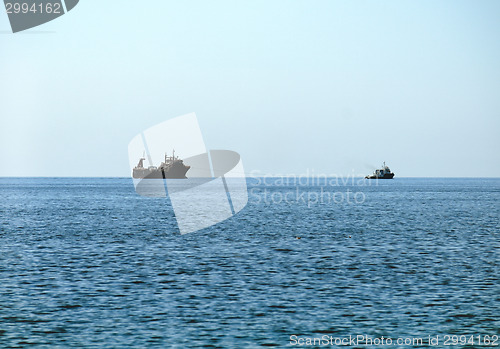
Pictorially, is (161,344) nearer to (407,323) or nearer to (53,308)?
(53,308)

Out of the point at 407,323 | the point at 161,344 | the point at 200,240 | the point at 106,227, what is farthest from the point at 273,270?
the point at 106,227

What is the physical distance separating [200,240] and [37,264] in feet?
56.1

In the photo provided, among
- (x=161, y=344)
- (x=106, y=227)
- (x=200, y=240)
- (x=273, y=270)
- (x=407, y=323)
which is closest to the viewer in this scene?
(x=161, y=344)

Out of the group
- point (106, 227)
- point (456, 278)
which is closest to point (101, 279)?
point (456, 278)

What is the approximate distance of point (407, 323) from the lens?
71.8 ft

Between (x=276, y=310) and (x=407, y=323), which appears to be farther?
(x=276, y=310)

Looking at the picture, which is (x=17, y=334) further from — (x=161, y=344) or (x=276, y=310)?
(x=276, y=310)

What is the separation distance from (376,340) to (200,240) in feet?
104

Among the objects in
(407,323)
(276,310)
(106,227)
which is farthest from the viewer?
(106,227)

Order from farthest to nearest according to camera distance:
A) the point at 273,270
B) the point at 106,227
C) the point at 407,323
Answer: the point at 106,227
the point at 273,270
the point at 407,323

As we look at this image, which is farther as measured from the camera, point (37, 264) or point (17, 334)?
point (37, 264)

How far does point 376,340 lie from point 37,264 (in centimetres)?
2277

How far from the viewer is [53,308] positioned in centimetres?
2377

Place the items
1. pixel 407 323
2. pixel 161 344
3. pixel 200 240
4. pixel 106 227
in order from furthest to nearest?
pixel 106 227, pixel 200 240, pixel 407 323, pixel 161 344
